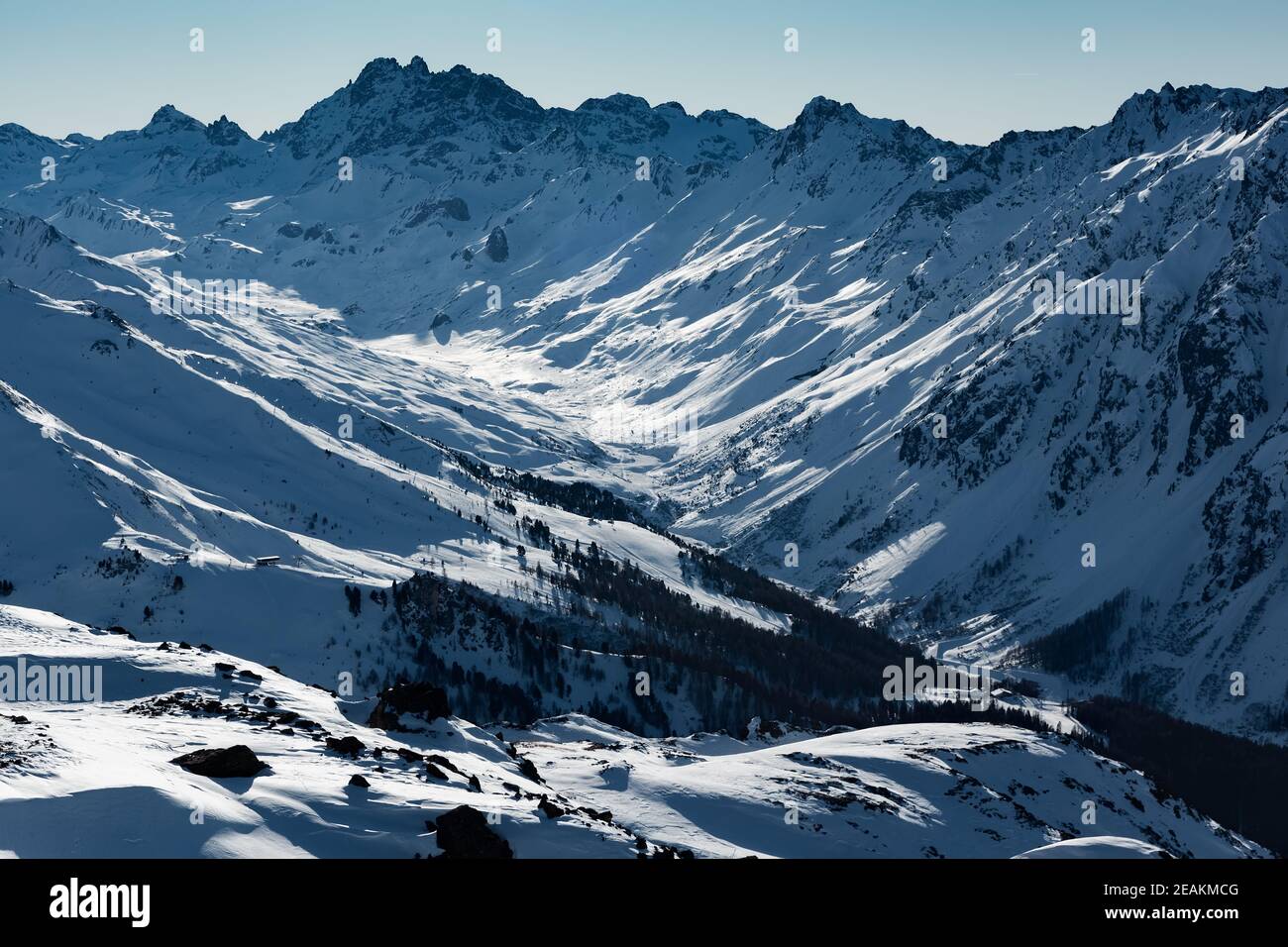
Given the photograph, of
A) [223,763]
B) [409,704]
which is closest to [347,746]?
[223,763]

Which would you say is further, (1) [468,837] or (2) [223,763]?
(2) [223,763]

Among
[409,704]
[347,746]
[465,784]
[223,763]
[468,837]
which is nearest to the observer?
[468,837]

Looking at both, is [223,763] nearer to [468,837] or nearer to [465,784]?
[468,837]

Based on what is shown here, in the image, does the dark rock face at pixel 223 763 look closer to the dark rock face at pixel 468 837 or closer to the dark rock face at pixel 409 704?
the dark rock face at pixel 468 837

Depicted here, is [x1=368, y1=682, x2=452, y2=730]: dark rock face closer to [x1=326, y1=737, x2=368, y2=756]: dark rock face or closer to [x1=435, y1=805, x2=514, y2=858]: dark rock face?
[x1=326, y1=737, x2=368, y2=756]: dark rock face
